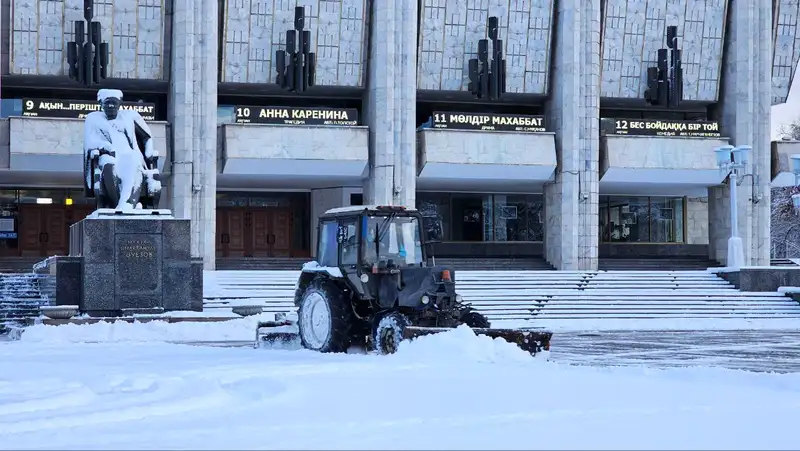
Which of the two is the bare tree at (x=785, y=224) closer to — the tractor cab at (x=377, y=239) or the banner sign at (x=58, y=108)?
the banner sign at (x=58, y=108)

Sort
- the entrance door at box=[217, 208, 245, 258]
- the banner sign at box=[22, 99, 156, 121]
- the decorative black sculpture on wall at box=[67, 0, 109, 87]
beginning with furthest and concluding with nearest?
the entrance door at box=[217, 208, 245, 258]
the banner sign at box=[22, 99, 156, 121]
the decorative black sculpture on wall at box=[67, 0, 109, 87]

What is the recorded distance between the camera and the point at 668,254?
50.4m

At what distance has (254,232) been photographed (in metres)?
46.2

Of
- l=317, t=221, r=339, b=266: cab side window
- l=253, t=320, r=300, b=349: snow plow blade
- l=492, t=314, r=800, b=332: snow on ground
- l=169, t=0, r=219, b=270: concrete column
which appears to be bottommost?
l=492, t=314, r=800, b=332: snow on ground

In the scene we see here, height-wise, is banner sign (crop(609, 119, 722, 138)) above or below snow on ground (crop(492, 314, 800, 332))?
above

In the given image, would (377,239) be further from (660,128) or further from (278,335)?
(660,128)

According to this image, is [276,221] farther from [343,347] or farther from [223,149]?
[343,347]

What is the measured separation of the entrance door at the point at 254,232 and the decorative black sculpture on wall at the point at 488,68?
1024 cm

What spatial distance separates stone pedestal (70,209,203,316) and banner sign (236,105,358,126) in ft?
52.9

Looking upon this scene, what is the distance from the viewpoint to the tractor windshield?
1636 cm

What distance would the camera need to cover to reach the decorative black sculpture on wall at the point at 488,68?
41.2 meters

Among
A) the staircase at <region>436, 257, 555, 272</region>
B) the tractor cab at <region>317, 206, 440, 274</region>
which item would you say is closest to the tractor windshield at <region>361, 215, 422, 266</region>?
the tractor cab at <region>317, 206, 440, 274</region>

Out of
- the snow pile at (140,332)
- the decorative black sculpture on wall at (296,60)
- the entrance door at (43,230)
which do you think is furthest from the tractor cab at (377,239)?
the entrance door at (43,230)

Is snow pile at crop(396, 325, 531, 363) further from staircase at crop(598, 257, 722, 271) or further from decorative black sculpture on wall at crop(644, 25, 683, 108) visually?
decorative black sculpture on wall at crop(644, 25, 683, 108)
